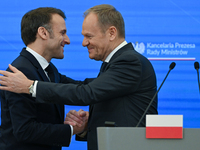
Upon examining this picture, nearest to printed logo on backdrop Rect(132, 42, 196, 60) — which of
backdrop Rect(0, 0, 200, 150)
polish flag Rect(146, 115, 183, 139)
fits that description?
backdrop Rect(0, 0, 200, 150)

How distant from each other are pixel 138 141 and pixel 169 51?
210 centimetres

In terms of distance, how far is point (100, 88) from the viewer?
194 cm

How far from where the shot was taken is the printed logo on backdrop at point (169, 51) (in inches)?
133

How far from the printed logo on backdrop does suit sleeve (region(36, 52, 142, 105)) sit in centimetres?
141

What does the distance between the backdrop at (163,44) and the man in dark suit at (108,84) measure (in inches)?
44.8

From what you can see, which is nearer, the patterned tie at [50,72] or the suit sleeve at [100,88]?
the suit sleeve at [100,88]

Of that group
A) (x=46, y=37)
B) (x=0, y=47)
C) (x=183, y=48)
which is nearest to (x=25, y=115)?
(x=46, y=37)

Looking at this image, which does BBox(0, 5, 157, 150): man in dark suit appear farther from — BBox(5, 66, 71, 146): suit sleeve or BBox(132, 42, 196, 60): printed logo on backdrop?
BBox(132, 42, 196, 60): printed logo on backdrop

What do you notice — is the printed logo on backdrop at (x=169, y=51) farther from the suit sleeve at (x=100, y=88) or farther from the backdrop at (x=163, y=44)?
the suit sleeve at (x=100, y=88)

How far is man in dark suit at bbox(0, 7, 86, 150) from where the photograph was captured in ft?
7.04

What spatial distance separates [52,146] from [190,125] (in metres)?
1.70

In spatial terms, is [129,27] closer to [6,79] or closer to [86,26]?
[86,26]

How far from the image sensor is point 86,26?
2.37 metres

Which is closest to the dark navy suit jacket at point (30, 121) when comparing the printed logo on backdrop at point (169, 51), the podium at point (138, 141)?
the podium at point (138, 141)
